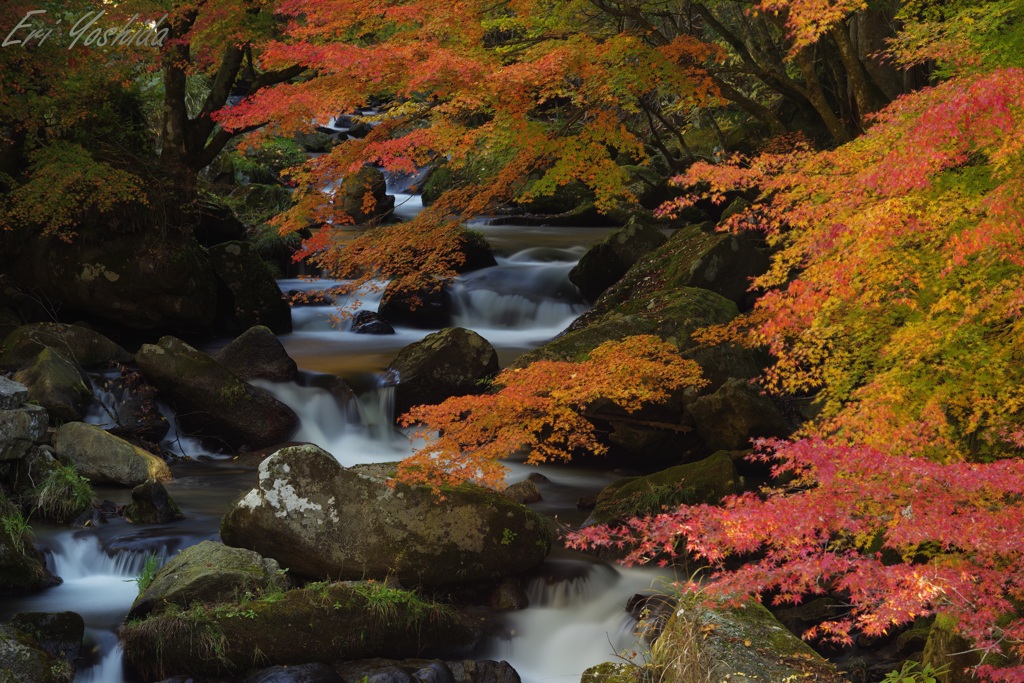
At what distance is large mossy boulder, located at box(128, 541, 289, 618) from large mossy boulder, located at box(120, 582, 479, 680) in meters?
0.18

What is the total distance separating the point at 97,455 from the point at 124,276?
4697mm

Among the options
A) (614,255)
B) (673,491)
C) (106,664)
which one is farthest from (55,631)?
(614,255)

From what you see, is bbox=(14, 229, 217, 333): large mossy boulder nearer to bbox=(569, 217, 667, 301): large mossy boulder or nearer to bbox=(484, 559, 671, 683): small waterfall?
bbox=(569, 217, 667, 301): large mossy boulder

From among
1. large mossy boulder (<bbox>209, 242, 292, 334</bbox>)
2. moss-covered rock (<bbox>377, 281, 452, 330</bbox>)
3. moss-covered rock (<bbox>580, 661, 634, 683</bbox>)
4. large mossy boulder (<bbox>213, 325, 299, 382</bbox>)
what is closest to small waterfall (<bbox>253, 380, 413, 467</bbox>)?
large mossy boulder (<bbox>213, 325, 299, 382</bbox>)

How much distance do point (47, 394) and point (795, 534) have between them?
8.41 m

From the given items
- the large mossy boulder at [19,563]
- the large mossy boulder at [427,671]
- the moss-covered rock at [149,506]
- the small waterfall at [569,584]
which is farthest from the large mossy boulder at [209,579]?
the small waterfall at [569,584]

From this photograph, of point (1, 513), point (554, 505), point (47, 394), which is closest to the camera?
point (1, 513)

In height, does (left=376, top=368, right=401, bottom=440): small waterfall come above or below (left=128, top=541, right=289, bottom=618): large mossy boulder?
below

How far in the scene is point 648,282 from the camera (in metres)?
12.2

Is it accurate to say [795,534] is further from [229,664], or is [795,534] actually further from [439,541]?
[229,664]

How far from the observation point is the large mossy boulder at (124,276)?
41.7ft

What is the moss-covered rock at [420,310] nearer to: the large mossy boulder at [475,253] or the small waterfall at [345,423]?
the large mossy boulder at [475,253]

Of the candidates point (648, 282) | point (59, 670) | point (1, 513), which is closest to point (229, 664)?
point (59, 670)

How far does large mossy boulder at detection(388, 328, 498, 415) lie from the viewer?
11258 mm
